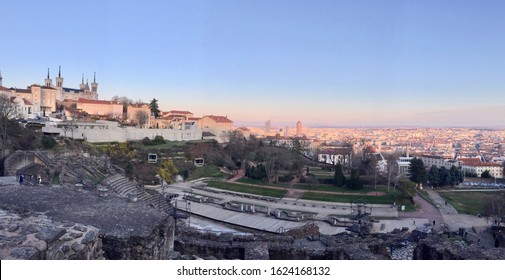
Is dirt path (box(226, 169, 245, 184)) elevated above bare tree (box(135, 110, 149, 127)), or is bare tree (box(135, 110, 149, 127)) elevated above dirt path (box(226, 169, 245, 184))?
bare tree (box(135, 110, 149, 127))

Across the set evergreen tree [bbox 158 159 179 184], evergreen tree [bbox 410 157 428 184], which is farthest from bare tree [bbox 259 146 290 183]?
evergreen tree [bbox 410 157 428 184]

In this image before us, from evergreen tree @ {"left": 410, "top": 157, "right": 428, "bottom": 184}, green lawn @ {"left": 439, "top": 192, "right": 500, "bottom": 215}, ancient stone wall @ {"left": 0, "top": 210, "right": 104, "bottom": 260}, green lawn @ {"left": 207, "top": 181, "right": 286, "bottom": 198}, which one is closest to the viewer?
ancient stone wall @ {"left": 0, "top": 210, "right": 104, "bottom": 260}

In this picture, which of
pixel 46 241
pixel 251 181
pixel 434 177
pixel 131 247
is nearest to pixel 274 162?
pixel 251 181

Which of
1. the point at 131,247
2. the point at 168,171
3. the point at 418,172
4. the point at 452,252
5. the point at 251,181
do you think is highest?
the point at 131,247

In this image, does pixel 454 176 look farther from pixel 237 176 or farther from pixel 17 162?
pixel 17 162

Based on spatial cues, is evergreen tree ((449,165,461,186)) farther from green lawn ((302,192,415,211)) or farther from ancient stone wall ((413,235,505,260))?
ancient stone wall ((413,235,505,260))
